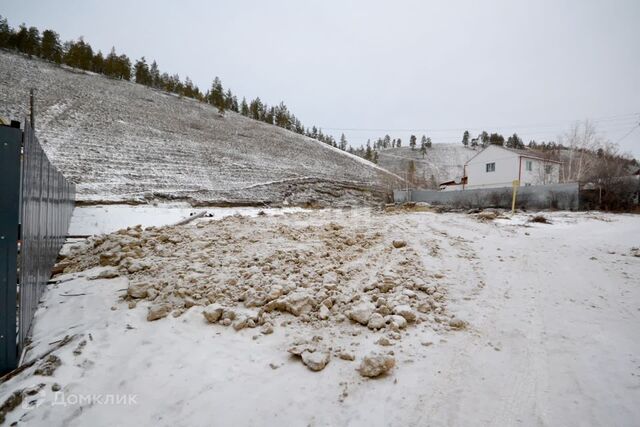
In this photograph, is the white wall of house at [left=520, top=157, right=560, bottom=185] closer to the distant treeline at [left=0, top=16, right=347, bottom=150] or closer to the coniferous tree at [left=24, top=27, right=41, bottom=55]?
the distant treeline at [left=0, top=16, right=347, bottom=150]

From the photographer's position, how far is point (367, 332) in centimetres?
330

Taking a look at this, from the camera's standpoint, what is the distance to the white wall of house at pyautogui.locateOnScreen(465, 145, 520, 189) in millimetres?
Result: 31125

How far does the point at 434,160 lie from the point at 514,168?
67973mm

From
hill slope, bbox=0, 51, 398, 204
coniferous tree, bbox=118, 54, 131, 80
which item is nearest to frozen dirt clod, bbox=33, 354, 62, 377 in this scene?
hill slope, bbox=0, 51, 398, 204

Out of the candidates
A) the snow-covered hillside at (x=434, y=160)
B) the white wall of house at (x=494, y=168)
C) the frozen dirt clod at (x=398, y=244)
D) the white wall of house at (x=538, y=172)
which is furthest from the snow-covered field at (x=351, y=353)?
the snow-covered hillside at (x=434, y=160)

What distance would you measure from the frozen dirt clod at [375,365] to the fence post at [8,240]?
3259mm

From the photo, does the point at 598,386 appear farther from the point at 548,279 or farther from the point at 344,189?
the point at 344,189

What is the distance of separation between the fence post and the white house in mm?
35757

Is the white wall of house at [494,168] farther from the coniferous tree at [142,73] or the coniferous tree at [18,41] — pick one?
the coniferous tree at [18,41]

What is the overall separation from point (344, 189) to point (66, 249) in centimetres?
2504

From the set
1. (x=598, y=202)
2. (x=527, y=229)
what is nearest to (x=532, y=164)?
(x=598, y=202)

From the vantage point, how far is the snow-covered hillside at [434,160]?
3248 inches

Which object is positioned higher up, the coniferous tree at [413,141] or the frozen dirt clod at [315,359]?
the coniferous tree at [413,141]

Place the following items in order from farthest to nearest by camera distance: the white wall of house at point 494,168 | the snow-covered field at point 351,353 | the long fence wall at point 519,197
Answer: the white wall of house at point 494,168 < the long fence wall at point 519,197 < the snow-covered field at point 351,353
